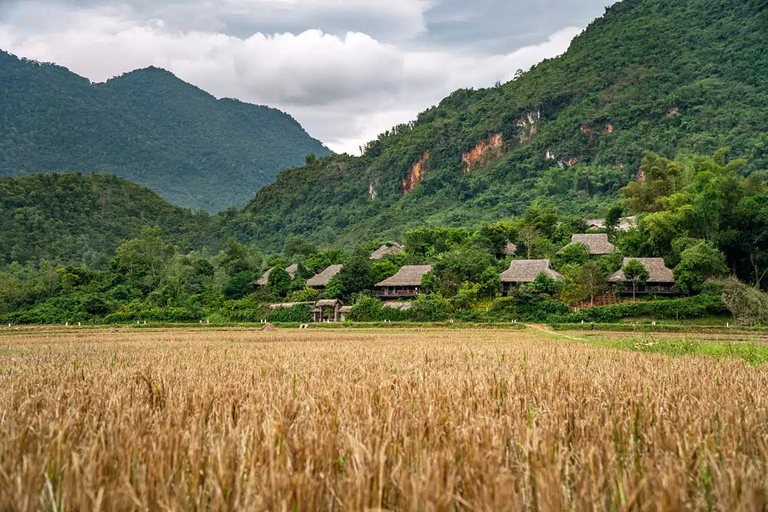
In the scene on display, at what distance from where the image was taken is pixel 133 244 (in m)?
58.6

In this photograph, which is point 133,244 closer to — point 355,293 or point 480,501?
point 355,293

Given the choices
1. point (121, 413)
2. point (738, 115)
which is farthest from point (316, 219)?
point (121, 413)

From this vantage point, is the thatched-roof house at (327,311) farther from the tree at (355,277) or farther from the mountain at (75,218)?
the mountain at (75,218)

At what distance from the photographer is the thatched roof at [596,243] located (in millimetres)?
47625

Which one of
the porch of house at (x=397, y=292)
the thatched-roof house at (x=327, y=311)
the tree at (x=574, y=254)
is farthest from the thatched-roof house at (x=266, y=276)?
the tree at (x=574, y=254)

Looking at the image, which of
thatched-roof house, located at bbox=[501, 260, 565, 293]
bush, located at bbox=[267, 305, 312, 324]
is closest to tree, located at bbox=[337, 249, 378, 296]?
bush, located at bbox=[267, 305, 312, 324]

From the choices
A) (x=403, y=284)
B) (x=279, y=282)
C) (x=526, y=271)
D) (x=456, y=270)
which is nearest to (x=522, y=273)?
(x=526, y=271)

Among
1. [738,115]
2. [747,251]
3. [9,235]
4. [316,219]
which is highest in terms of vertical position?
[738,115]

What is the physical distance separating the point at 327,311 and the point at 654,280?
24.8 metres

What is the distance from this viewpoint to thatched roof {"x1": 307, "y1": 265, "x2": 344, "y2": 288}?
47.6 meters

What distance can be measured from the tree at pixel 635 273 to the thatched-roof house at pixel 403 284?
15.3 meters

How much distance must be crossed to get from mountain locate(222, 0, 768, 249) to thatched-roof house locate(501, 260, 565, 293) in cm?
4517

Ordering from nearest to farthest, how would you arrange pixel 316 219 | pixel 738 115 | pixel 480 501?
pixel 480 501 < pixel 738 115 < pixel 316 219

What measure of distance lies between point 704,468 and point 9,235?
90465mm
